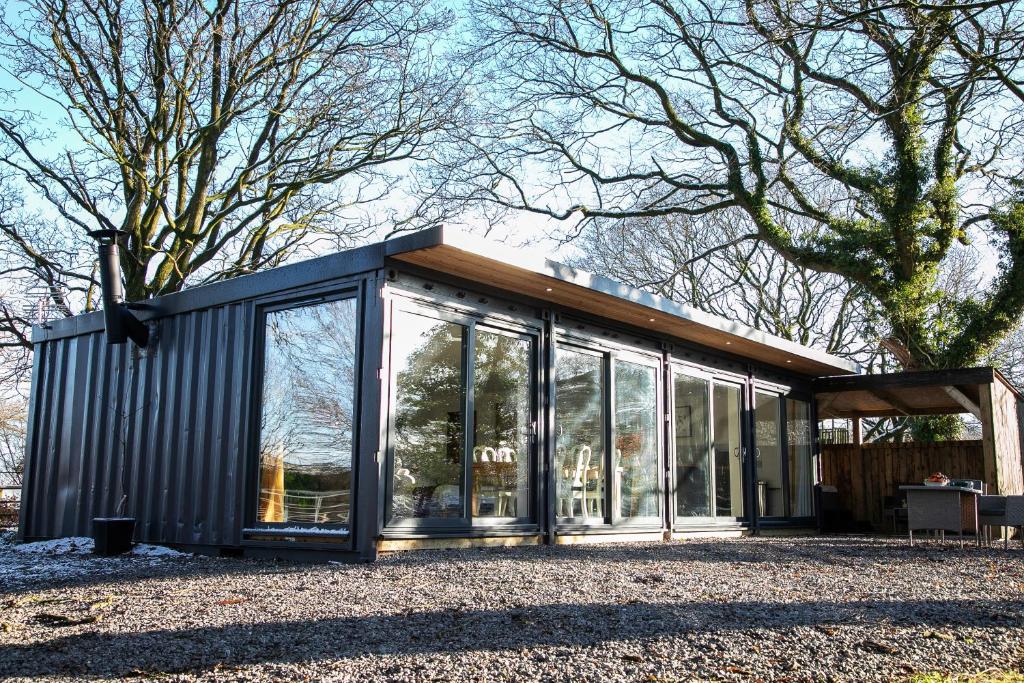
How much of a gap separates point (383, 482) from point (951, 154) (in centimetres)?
1241

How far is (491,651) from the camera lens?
11.7 ft

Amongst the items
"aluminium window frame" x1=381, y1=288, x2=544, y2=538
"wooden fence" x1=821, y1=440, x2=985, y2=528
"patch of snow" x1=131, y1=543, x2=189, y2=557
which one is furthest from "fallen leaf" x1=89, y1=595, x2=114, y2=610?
"wooden fence" x1=821, y1=440, x2=985, y2=528

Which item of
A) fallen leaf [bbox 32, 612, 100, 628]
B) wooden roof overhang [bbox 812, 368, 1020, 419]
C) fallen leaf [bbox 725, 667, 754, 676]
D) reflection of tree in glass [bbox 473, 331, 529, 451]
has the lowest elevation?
fallen leaf [bbox 725, 667, 754, 676]

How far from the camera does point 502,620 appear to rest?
13.6ft

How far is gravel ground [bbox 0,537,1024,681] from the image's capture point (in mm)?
3363

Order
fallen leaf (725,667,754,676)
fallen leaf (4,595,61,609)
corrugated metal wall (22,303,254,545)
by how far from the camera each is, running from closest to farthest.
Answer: fallen leaf (725,667,754,676)
fallen leaf (4,595,61,609)
corrugated metal wall (22,303,254,545)

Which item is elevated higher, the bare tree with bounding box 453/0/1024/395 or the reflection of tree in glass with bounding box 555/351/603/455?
the bare tree with bounding box 453/0/1024/395

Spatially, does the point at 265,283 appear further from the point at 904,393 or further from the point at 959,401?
the point at 904,393

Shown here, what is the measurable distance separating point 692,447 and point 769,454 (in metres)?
2.17

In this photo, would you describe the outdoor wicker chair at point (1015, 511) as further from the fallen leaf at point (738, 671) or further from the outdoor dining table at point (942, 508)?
the fallen leaf at point (738, 671)

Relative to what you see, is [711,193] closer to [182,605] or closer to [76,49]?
[76,49]

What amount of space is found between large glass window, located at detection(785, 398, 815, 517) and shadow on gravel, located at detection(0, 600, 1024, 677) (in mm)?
8208

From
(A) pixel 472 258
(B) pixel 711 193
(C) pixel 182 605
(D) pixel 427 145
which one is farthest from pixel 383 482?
(B) pixel 711 193

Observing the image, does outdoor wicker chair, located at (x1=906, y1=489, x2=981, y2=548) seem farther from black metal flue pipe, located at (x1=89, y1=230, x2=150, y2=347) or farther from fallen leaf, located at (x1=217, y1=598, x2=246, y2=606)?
black metal flue pipe, located at (x1=89, y1=230, x2=150, y2=347)
